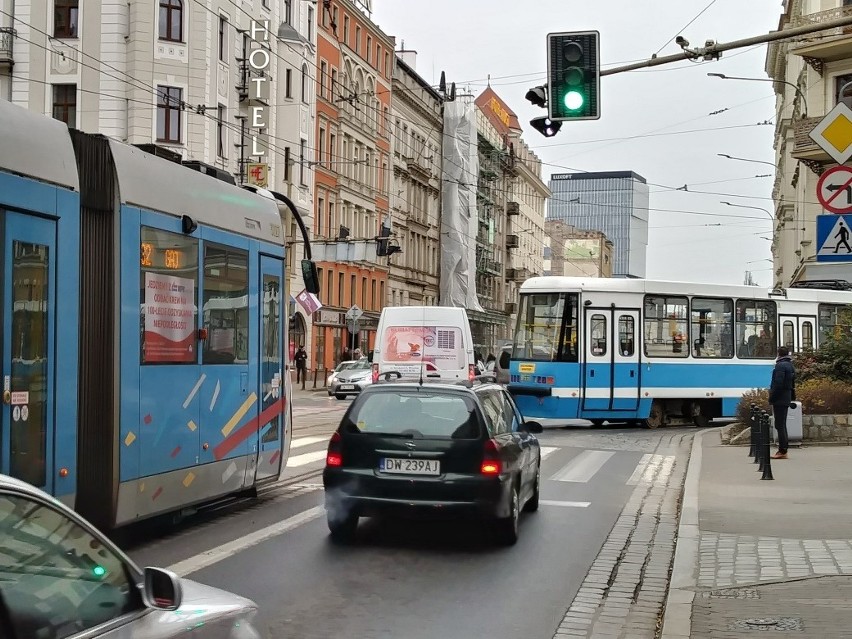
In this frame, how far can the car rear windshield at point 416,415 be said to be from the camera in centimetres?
1041

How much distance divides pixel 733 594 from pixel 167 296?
484 centimetres

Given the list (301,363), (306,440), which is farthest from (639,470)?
(301,363)

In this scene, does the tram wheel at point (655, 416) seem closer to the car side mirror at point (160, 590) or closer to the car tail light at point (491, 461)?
the car tail light at point (491, 461)

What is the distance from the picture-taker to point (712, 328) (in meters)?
29.8

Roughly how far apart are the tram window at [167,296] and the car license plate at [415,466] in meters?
Answer: 1.90

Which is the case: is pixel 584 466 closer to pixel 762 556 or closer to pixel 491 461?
pixel 491 461

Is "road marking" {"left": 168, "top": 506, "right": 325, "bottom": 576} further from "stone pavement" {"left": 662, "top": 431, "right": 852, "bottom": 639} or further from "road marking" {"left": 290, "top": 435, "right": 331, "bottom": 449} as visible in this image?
"road marking" {"left": 290, "top": 435, "right": 331, "bottom": 449}

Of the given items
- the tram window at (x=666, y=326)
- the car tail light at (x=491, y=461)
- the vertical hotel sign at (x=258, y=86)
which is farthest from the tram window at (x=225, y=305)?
the vertical hotel sign at (x=258, y=86)

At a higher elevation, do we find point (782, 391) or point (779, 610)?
point (782, 391)

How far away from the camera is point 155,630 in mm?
3576

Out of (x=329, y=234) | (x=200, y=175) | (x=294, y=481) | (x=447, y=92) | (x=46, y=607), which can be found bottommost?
(x=294, y=481)

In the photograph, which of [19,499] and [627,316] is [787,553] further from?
[627,316]

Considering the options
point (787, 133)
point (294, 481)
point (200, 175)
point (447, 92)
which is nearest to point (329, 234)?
point (787, 133)

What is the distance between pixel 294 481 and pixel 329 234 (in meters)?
48.6
